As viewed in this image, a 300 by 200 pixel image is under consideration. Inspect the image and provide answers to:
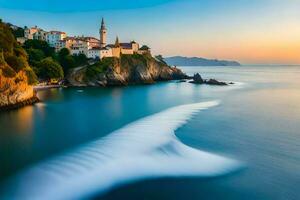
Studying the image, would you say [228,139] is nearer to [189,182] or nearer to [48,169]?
[189,182]

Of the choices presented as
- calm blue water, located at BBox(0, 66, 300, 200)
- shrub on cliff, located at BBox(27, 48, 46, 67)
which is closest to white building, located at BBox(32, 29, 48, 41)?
shrub on cliff, located at BBox(27, 48, 46, 67)

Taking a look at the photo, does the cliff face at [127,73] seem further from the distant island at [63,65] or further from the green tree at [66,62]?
the green tree at [66,62]

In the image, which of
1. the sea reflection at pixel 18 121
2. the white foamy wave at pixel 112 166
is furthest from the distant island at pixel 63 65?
the white foamy wave at pixel 112 166

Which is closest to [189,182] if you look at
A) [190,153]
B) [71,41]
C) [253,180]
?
[253,180]

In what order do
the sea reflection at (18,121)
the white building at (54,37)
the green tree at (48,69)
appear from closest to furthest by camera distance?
1. the sea reflection at (18,121)
2. the green tree at (48,69)
3. the white building at (54,37)

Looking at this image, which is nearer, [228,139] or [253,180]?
[253,180]

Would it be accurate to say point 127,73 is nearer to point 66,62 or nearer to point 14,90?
point 66,62
